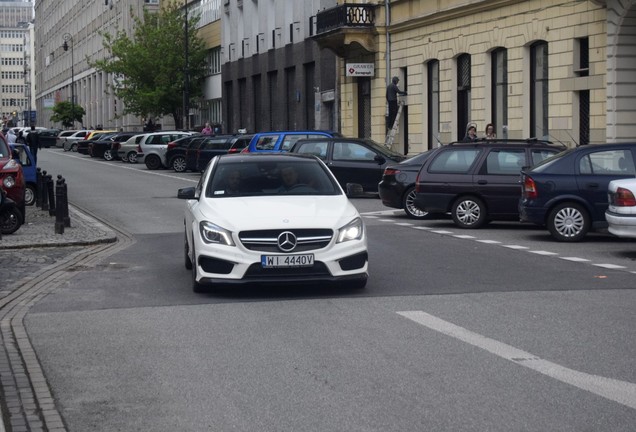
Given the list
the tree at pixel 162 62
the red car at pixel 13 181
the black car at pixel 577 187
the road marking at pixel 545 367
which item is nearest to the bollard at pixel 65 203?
the red car at pixel 13 181

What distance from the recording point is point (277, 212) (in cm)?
1260

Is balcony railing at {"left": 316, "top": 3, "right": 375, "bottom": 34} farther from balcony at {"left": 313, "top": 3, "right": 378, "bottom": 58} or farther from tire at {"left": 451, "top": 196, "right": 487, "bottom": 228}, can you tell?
tire at {"left": 451, "top": 196, "right": 487, "bottom": 228}

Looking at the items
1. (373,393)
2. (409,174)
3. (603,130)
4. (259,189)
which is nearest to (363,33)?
(603,130)

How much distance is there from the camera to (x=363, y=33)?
45.2m

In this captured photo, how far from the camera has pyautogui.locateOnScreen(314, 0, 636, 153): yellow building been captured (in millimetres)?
30469

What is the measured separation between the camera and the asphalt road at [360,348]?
7.32m

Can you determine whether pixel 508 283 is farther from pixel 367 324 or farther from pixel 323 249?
pixel 367 324

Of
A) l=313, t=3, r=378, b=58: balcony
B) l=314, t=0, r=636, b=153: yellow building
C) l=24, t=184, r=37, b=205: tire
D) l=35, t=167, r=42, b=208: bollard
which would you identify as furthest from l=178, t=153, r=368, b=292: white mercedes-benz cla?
l=313, t=3, r=378, b=58: balcony

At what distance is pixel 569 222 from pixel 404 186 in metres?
5.70

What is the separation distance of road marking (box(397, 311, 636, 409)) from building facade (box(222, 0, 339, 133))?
4035 cm

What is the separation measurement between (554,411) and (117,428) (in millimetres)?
2519

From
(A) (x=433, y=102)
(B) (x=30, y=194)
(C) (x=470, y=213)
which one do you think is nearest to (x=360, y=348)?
(C) (x=470, y=213)

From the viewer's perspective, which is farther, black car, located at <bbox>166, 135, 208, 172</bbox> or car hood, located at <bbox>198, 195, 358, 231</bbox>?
black car, located at <bbox>166, 135, 208, 172</bbox>

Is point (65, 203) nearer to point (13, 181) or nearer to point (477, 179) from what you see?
point (13, 181)
